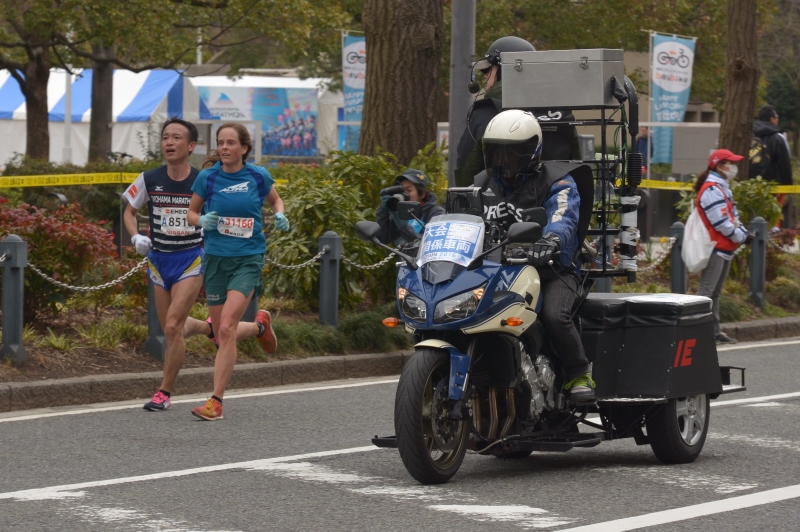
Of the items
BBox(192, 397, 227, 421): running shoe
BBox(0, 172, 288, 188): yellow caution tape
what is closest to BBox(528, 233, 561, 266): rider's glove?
BBox(192, 397, 227, 421): running shoe

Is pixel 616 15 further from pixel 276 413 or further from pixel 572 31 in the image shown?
pixel 276 413

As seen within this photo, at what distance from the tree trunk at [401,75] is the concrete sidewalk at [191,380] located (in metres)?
3.19

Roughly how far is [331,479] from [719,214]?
7596 mm

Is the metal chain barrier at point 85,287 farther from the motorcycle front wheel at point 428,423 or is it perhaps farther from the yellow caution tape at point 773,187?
the yellow caution tape at point 773,187

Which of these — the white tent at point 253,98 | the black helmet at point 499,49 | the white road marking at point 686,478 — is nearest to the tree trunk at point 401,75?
the black helmet at point 499,49

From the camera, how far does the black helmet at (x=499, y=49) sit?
375 inches

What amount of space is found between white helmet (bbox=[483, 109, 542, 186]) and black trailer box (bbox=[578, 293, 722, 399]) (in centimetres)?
90

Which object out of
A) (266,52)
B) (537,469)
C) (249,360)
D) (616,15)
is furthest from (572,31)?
(537,469)

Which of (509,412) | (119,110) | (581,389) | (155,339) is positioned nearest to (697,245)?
(155,339)

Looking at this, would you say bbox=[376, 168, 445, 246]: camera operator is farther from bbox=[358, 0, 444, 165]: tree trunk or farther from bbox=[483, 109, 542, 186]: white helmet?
bbox=[358, 0, 444, 165]: tree trunk

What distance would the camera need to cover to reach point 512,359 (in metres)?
7.03

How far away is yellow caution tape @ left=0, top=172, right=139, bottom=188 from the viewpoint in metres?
17.3

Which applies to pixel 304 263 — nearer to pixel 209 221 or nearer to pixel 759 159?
pixel 209 221

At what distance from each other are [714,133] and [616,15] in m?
7.81
